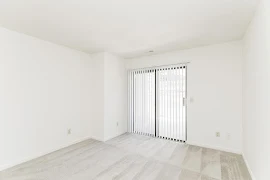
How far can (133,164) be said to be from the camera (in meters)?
2.50

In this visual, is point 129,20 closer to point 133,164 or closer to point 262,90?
point 262,90

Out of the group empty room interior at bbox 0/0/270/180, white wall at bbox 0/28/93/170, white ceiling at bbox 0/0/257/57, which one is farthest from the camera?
white wall at bbox 0/28/93/170

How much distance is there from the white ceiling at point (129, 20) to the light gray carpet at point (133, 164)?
238cm

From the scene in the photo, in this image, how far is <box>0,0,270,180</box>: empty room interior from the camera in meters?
1.89

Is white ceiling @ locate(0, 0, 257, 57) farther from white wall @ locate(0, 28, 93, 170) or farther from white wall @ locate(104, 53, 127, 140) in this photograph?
white wall @ locate(104, 53, 127, 140)

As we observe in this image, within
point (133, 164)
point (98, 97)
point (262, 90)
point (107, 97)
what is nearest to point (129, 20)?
point (262, 90)

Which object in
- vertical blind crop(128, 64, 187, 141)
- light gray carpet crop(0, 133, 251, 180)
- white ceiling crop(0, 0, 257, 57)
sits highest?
white ceiling crop(0, 0, 257, 57)

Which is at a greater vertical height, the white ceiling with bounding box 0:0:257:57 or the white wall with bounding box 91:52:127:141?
the white ceiling with bounding box 0:0:257:57

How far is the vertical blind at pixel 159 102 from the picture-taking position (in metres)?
3.56

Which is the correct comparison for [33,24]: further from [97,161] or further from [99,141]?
[99,141]

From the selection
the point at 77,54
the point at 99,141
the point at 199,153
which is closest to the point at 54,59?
the point at 77,54

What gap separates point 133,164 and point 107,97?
1.87 meters

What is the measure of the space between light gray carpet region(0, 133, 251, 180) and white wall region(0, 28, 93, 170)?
300mm

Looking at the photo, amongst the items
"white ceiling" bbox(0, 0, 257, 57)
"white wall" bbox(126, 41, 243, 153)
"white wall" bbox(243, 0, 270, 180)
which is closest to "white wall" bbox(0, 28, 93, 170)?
"white ceiling" bbox(0, 0, 257, 57)
